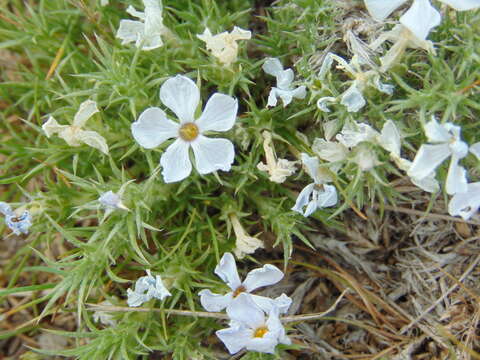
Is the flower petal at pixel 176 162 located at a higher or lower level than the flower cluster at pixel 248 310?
higher

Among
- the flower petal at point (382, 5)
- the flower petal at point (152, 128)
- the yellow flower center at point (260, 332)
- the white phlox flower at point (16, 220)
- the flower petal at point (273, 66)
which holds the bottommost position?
the yellow flower center at point (260, 332)

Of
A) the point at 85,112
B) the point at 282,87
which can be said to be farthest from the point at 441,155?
the point at 85,112

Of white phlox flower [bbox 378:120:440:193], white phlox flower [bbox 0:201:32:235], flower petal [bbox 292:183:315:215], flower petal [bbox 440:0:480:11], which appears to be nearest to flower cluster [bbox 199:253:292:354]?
flower petal [bbox 292:183:315:215]

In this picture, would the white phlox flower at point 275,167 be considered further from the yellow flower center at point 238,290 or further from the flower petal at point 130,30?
the flower petal at point 130,30

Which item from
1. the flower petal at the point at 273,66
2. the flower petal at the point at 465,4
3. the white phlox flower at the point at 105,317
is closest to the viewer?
the flower petal at the point at 465,4

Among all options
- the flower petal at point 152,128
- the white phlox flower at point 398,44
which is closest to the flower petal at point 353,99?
the white phlox flower at point 398,44

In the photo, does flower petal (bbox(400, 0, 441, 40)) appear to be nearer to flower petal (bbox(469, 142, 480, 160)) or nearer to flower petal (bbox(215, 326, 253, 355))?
flower petal (bbox(469, 142, 480, 160))

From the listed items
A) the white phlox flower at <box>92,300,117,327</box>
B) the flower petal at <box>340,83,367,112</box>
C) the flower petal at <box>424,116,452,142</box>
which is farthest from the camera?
the white phlox flower at <box>92,300,117,327</box>
